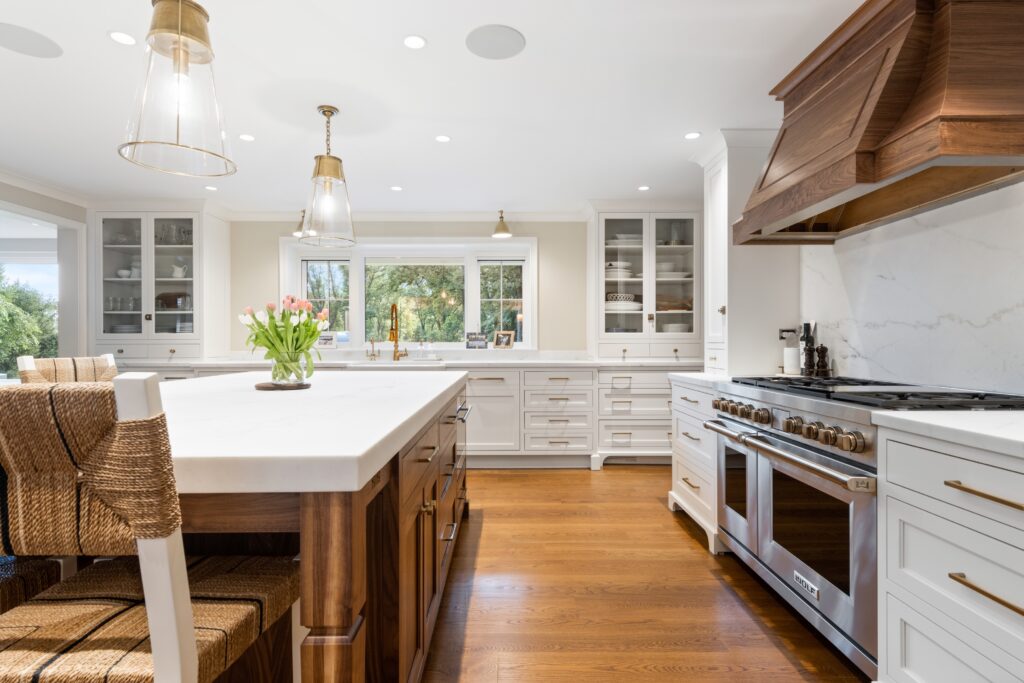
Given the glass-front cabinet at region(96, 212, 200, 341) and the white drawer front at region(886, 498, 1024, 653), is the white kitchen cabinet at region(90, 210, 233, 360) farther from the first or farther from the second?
the white drawer front at region(886, 498, 1024, 653)

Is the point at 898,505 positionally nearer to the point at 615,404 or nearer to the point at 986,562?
the point at 986,562

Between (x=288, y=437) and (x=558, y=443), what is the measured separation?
3.37 m

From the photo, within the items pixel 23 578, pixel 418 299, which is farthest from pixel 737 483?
pixel 418 299

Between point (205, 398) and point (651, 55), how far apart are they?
221cm

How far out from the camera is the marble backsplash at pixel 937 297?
166 cm

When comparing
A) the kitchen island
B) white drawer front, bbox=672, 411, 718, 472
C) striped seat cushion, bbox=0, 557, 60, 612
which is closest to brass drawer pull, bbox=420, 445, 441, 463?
the kitchen island

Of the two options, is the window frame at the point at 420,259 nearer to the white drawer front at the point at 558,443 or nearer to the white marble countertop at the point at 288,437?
the white drawer front at the point at 558,443

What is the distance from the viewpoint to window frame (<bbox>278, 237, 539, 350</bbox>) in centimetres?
481

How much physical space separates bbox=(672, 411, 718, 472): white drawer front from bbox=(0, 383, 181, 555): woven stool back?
2.34m

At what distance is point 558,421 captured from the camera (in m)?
4.10

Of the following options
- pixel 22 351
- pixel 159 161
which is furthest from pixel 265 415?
pixel 22 351

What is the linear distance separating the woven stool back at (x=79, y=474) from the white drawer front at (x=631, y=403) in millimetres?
3706

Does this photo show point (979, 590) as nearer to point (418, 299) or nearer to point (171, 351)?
point (418, 299)

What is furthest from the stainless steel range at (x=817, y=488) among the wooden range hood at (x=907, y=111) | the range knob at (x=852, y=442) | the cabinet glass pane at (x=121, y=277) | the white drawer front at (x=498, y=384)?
the cabinet glass pane at (x=121, y=277)
